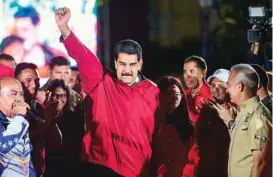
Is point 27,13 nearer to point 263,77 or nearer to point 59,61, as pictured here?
point 59,61

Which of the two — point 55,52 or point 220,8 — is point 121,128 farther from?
point 220,8

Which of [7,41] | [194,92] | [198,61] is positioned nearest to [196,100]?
[194,92]

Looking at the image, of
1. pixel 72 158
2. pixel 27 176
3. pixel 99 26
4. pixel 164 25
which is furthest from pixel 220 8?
pixel 27 176

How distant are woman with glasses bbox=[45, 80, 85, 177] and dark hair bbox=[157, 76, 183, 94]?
535 millimetres

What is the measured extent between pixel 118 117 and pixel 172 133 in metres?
0.41

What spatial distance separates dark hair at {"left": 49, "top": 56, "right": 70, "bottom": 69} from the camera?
414 centimetres

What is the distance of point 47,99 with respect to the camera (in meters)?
3.88

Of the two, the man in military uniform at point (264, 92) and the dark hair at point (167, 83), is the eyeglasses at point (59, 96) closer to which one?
the dark hair at point (167, 83)

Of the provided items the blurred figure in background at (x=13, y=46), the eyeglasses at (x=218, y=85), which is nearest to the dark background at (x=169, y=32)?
the eyeglasses at (x=218, y=85)

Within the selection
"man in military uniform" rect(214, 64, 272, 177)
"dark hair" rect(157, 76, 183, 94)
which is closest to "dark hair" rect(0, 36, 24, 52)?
"dark hair" rect(157, 76, 183, 94)

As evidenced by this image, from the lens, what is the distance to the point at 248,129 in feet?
11.4

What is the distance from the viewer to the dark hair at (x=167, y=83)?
13.1 feet

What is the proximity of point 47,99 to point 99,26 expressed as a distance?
0.77 m

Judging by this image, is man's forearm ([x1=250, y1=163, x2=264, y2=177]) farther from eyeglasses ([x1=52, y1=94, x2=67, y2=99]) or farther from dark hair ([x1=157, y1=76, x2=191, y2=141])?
eyeglasses ([x1=52, y1=94, x2=67, y2=99])
